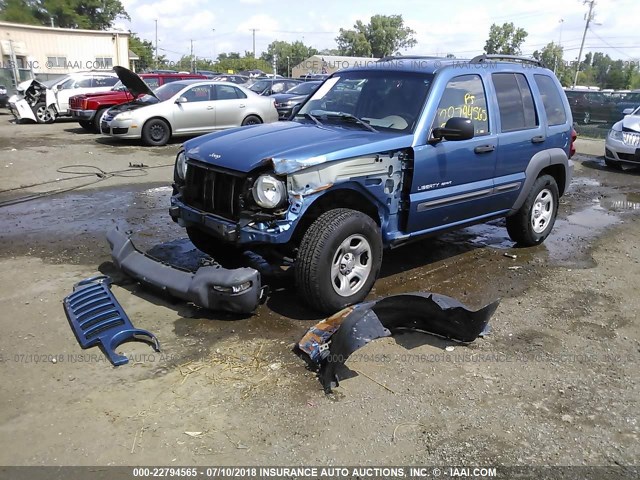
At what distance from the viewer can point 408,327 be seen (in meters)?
4.27

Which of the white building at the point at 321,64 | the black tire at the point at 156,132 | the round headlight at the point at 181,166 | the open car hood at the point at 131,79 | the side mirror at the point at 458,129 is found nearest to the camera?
the side mirror at the point at 458,129

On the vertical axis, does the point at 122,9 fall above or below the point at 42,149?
above

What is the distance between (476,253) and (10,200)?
Result: 6673 millimetres

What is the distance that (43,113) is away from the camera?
1884 cm

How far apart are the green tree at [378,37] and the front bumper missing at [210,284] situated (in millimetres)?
102283

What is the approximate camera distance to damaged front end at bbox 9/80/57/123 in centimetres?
1839

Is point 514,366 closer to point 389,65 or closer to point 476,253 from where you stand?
point 476,253

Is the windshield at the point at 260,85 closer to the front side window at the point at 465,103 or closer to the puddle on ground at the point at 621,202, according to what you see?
the puddle on ground at the point at 621,202

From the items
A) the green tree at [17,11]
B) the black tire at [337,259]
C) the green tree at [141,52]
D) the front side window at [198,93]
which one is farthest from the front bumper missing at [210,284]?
the green tree at [141,52]

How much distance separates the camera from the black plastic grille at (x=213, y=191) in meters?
4.18

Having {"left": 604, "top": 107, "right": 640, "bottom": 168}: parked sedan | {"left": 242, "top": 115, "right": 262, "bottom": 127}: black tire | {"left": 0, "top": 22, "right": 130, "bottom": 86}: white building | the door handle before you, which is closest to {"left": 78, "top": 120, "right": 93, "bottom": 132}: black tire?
{"left": 242, "top": 115, "right": 262, "bottom": 127}: black tire

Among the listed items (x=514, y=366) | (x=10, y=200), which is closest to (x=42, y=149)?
(x=10, y=200)

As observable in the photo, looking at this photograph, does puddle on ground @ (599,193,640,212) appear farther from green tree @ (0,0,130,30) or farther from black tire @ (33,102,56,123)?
green tree @ (0,0,130,30)

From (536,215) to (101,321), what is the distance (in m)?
4.86
